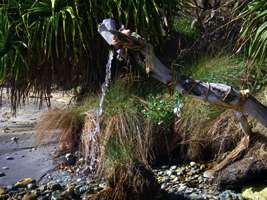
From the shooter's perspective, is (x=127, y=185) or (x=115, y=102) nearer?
(x=127, y=185)

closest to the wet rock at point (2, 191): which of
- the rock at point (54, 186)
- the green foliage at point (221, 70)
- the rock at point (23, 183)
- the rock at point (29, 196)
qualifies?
the rock at point (23, 183)

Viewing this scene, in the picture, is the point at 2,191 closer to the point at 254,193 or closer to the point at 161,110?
the point at 161,110

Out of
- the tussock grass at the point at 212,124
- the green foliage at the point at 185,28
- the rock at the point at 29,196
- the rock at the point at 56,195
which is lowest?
the rock at the point at 29,196

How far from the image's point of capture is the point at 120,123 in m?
6.53

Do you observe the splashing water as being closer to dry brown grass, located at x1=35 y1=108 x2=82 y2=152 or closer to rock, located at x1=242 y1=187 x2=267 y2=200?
dry brown grass, located at x1=35 y1=108 x2=82 y2=152

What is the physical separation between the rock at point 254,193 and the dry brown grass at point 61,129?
81.6 inches

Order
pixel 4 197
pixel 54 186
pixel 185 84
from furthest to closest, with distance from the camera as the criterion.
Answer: pixel 54 186 < pixel 4 197 < pixel 185 84

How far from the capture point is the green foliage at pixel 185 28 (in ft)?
26.5

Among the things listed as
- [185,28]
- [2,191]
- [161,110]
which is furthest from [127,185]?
[185,28]

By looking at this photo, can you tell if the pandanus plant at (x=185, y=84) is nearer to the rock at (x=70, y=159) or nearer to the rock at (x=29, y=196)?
the rock at (x=29, y=196)

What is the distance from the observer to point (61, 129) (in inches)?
282

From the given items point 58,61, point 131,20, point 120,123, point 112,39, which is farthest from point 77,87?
point 112,39

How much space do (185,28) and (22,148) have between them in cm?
259

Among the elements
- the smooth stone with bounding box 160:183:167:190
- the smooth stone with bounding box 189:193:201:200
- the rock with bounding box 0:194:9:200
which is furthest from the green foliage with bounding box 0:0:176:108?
the smooth stone with bounding box 189:193:201:200
